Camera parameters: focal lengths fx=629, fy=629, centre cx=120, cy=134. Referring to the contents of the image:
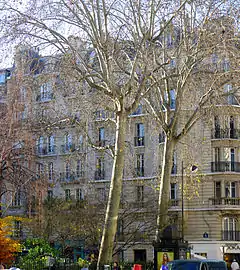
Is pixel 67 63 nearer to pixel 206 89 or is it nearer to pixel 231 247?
pixel 206 89

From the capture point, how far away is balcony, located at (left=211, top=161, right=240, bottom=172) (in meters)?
49.9

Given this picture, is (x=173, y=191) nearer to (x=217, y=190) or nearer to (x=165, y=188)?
(x=217, y=190)

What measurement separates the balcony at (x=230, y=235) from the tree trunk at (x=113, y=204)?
2793 cm

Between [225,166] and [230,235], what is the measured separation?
542cm

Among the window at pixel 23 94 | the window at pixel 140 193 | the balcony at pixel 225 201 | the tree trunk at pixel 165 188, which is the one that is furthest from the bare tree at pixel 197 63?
the balcony at pixel 225 201

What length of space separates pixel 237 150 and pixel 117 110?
2908 cm

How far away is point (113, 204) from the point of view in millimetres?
22594

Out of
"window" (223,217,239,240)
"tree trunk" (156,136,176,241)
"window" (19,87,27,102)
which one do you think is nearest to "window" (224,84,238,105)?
"tree trunk" (156,136,176,241)

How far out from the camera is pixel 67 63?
22906 millimetres

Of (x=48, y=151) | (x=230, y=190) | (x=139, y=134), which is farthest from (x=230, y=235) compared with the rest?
(x=48, y=151)

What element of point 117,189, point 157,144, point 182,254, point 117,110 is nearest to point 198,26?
point 117,110

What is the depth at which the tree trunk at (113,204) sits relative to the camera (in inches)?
875

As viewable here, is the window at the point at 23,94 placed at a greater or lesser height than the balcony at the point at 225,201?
greater

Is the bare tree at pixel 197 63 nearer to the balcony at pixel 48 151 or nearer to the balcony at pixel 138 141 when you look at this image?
the balcony at pixel 138 141
